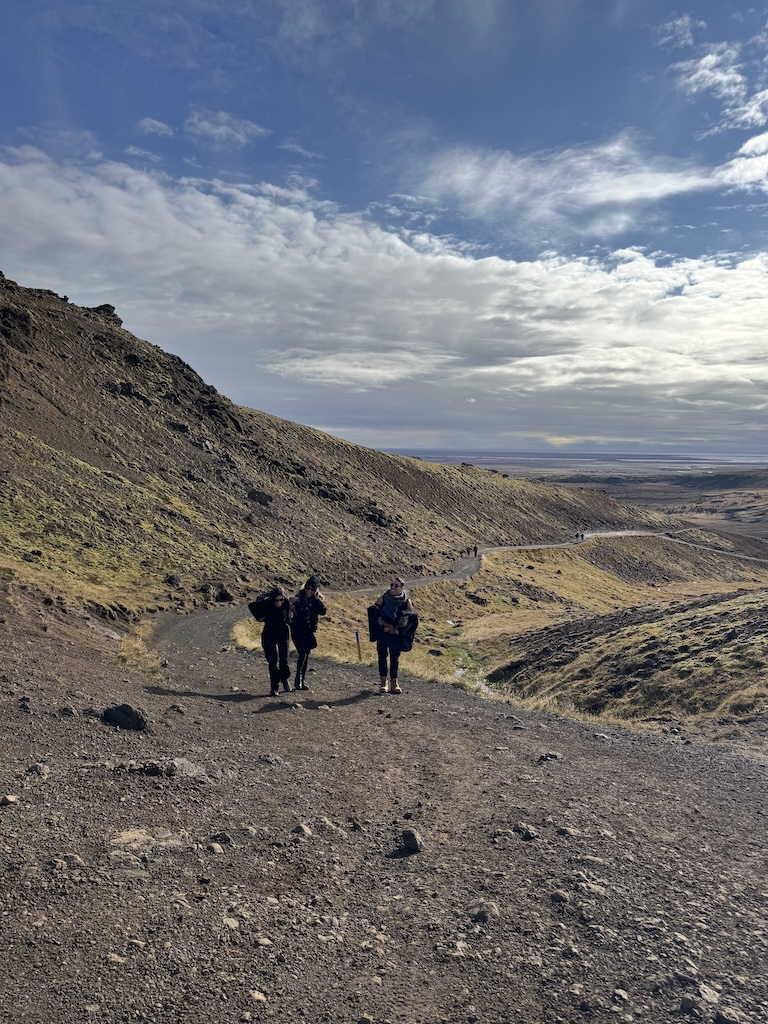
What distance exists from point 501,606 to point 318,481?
918 inches

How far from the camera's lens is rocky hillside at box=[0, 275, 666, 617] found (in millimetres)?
31406

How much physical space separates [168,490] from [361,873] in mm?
42951

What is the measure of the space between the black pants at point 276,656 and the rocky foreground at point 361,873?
2359 millimetres

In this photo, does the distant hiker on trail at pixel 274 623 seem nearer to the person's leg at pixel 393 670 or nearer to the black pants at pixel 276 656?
the black pants at pixel 276 656

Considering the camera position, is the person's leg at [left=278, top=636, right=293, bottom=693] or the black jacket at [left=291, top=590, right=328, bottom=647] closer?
the person's leg at [left=278, top=636, right=293, bottom=693]

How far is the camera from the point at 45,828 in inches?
241

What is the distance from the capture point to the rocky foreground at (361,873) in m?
4.45

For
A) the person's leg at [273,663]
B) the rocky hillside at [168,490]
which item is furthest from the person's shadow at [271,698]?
the rocky hillside at [168,490]

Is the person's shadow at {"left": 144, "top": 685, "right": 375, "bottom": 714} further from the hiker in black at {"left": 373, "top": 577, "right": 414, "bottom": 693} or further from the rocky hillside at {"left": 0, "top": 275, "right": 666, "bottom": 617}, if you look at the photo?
the rocky hillside at {"left": 0, "top": 275, "right": 666, "bottom": 617}

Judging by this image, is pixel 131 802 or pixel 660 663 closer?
pixel 131 802

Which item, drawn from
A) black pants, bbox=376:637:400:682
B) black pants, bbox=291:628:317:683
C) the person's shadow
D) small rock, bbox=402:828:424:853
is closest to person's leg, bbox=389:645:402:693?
black pants, bbox=376:637:400:682

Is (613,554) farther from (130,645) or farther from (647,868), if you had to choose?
(647,868)

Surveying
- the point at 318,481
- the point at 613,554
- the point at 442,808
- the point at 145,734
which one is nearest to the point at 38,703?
the point at 145,734

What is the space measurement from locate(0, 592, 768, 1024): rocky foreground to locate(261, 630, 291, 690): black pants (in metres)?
2.36
